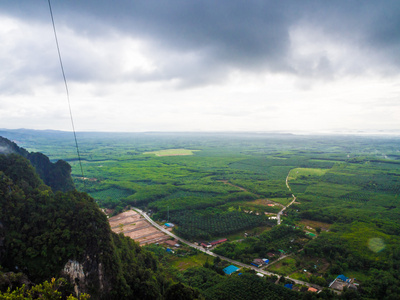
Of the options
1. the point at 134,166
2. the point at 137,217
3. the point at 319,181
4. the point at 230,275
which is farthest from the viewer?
the point at 134,166

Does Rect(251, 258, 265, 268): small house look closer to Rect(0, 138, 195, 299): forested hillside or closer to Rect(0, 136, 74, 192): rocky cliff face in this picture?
Rect(0, 138, 195, 299): forested hillside

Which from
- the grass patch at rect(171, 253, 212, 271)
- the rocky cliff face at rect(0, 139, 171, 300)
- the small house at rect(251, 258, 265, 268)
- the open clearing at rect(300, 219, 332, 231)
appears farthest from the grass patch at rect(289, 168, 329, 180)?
the rocky cliff face at rect(0, 139, 171, 300)

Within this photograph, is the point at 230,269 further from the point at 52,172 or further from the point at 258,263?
the point at 52,172

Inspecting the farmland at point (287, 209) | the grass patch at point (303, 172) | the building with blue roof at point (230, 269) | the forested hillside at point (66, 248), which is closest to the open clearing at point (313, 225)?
the farmland at point (287, 209)

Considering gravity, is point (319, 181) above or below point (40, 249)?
below

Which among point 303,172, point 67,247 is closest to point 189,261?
point 67,247

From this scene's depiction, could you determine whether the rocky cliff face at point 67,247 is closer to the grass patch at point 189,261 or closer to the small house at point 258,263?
the grass patch at point 189,261

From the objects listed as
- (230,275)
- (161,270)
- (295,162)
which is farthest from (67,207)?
(295,162)

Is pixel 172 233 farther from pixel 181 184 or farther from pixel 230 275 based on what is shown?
pixel 181 184
